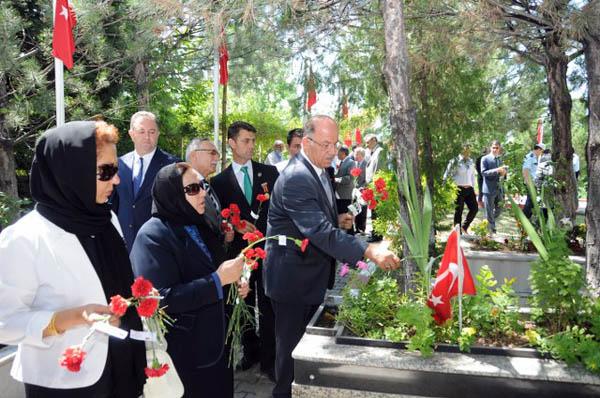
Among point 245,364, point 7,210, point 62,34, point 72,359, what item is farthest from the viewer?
point 62,34

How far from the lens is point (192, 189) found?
7.82ft

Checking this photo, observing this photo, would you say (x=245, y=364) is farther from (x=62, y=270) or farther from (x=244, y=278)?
(x=62, y=270)

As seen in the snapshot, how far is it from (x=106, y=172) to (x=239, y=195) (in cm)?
258

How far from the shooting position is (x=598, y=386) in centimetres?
222

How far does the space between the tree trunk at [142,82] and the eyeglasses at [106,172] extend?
656 centimetres

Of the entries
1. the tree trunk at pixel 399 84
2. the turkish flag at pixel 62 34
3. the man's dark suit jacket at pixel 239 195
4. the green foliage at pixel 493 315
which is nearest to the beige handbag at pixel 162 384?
the green foliage at pixel 493 315

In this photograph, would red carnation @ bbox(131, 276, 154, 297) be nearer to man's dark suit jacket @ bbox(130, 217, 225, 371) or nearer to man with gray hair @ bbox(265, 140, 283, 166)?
man's dark suit jacket @ bbox(130, 217, 225, 371)

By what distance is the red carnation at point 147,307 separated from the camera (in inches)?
66.2

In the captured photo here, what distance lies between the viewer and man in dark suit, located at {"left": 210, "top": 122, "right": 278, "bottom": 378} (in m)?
4.20

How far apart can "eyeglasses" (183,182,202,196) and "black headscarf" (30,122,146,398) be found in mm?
493

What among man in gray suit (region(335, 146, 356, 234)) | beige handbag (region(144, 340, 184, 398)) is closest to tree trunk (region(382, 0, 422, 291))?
beige handbag (region(144, 340, 184, 398))

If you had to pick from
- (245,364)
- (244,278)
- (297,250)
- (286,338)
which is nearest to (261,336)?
(245,364)

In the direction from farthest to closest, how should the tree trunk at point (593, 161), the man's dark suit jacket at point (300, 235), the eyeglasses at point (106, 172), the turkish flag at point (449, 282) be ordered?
the tree trunk at point (593, 161) < the man's dark suit jacket at point (300, 235) < the turkish flag at point (449, 282) < the eyeglasses at point (106, 172)

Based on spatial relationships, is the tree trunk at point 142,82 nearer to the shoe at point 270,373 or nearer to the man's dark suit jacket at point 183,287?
the shoe at point 270,373
